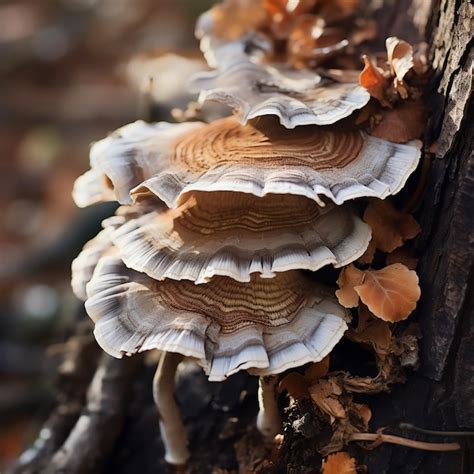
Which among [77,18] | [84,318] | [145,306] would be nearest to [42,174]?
[77,18]

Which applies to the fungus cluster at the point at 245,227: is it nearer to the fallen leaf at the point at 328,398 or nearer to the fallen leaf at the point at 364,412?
the fallen leaf at the point at 328,398

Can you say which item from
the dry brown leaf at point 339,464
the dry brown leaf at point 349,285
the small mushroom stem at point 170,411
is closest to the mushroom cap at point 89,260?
the small mushroom stem at point 170,411

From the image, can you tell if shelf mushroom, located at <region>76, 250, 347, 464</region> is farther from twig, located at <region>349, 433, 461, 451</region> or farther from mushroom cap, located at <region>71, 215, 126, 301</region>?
twig, located at <region>349, 433, 461, 451</region>

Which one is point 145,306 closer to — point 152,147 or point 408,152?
point 152,147

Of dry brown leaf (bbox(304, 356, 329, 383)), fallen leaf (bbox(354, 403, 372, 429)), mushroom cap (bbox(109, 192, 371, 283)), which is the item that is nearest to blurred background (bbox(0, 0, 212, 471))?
mushroom cap (bbox(109, 192, 371, 283))

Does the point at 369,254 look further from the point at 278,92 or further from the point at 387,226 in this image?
the point at 278,92

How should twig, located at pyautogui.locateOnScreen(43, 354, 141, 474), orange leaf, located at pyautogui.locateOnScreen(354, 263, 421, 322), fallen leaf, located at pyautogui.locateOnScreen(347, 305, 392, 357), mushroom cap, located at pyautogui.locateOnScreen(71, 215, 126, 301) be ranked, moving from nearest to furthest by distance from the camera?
orange leaf, located at pyautogui.locateOnScreen(354, 263, 421, 322) < fallen leaf, located at pyautogui.locateOnScreen(347, 305, 392, 357) < mushroom cap, located at pyautogui.locateOnScreen(71, 215, 126, 301) < twig, located at pyautogui.locateOnScreen(43, 354, 141, 474)
